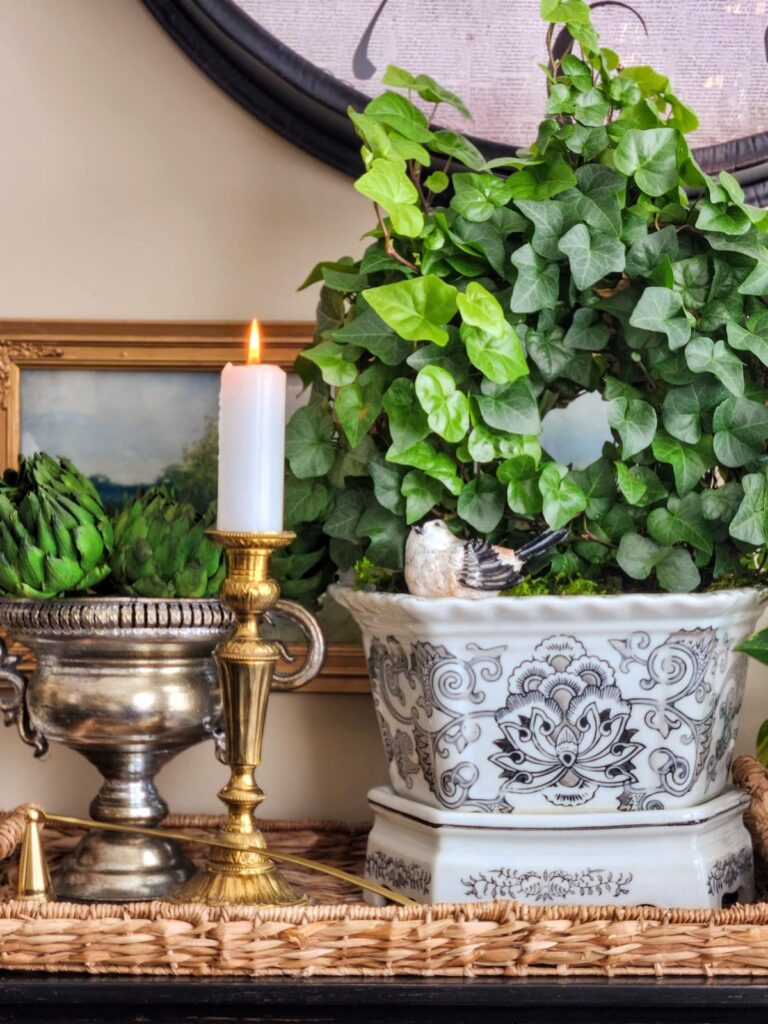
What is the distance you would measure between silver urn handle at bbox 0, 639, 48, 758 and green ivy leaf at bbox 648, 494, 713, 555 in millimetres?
403

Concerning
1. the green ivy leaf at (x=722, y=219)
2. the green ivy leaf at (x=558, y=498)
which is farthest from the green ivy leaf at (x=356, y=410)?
the green ivy leaf at (x=722, y=219)

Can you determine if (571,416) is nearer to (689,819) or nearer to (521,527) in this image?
(521,527)

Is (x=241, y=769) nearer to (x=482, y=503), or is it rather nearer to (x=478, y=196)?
(x=482, y=503)

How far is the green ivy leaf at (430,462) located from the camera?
643 millimetres

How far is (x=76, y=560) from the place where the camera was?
0.68 metres

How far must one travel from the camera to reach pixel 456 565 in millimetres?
619

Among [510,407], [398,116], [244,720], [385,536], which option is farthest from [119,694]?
[398,116]

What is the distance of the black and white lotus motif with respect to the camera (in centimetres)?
62

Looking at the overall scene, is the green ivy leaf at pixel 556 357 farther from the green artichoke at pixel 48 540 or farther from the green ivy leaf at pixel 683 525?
the green artichoke at pixel 48 540

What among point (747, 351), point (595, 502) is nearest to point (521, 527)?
point (595, 502)

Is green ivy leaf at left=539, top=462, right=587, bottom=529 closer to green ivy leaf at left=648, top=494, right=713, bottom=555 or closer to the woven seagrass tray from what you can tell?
green ivy leaf at left=648, top=494, right=713, bottom=555

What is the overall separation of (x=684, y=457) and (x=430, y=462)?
0.48 feet

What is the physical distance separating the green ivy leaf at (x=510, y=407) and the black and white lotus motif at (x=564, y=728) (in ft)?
0.40

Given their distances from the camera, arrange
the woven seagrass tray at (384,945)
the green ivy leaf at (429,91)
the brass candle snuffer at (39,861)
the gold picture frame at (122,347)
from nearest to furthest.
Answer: the woven seagrass tray at (384,945)
the brass candle snuffer at (39,861)
the green ivy leaf at (429,91)
the gold picture frame at (122,347)
